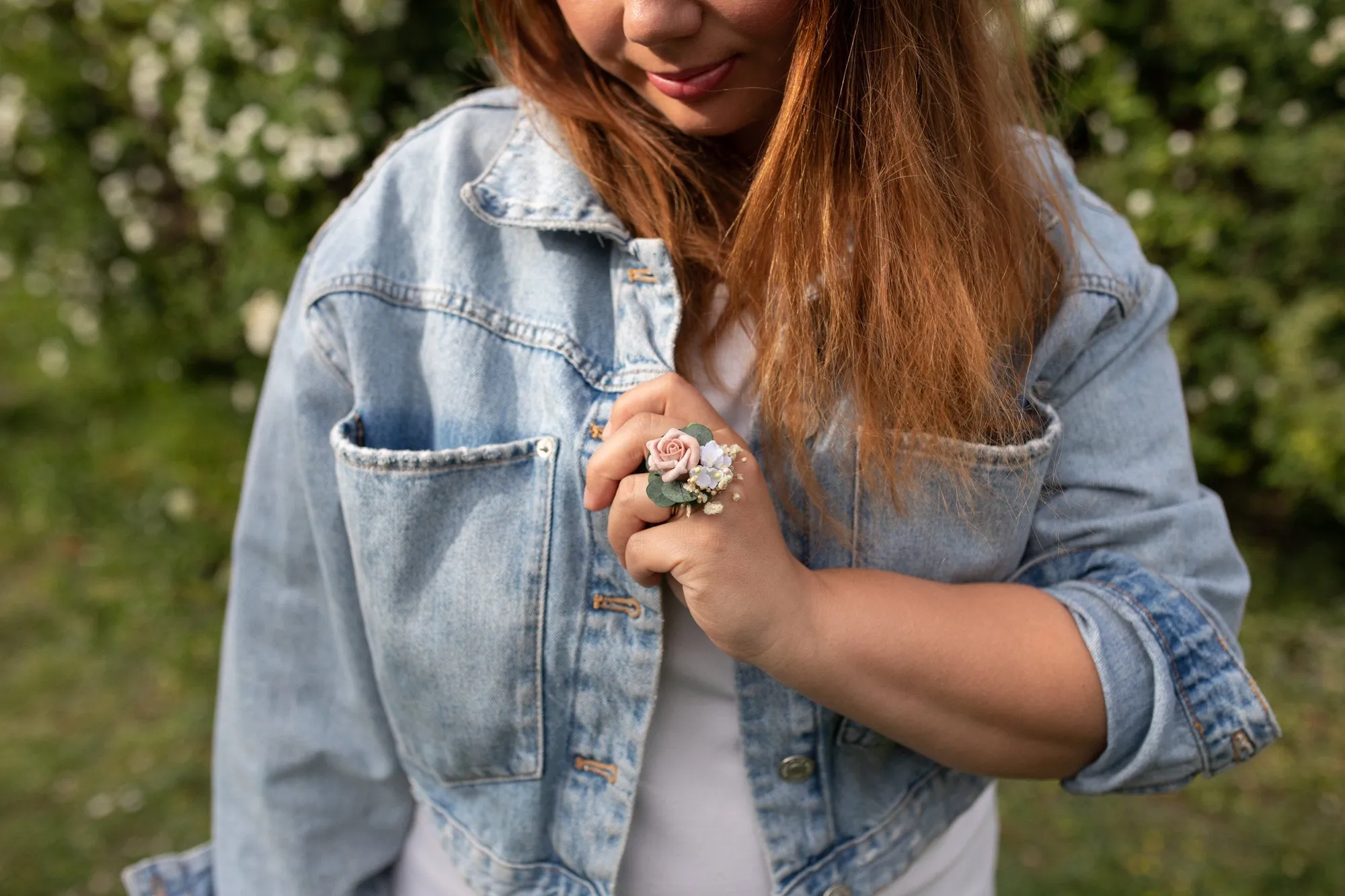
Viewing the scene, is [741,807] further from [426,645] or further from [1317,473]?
[1317,473]

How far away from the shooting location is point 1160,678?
124 centimetres

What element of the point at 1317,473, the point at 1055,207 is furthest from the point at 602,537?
the point at 1317,473

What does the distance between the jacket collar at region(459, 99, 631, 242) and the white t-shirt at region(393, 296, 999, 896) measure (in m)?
0.21

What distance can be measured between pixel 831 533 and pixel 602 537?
265mm

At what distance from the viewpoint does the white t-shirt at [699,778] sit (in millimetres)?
1275

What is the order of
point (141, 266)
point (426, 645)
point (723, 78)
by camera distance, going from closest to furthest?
point (723, 78)
point (426, 645)
point (141, 266)

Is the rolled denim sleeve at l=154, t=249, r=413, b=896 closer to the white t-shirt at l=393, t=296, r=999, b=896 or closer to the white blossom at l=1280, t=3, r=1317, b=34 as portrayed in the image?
the white t-shirt at l=393, t=296, r=999, b=896

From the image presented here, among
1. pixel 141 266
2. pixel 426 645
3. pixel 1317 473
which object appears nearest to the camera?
pixel 426 645

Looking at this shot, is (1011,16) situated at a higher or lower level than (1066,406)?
higher

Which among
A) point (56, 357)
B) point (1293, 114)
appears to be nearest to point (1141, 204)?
point (1293, 114)

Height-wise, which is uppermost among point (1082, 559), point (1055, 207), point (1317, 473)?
point (1055, 207)

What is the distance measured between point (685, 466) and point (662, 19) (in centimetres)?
43

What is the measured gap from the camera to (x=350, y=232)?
1259 millimetres

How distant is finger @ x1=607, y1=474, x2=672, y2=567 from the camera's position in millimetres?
1072
